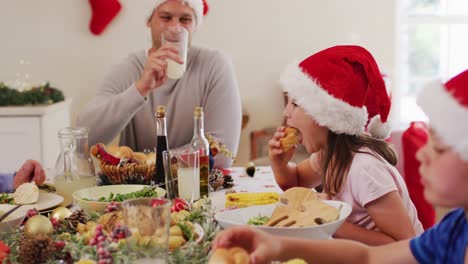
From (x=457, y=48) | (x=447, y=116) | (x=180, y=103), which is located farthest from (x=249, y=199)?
(x=457, y=48)

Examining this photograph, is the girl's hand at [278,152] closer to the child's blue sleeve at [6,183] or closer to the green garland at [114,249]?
the green garland at [114,249]

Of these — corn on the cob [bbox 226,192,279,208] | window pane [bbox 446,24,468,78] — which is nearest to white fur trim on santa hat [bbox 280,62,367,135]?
corn on the cob [bbox 226,192,279,208]

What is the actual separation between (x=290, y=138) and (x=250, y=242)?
0.80m

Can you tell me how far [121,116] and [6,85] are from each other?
5.93ft

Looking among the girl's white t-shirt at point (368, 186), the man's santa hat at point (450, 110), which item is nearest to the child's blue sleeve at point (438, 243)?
the man's santa hat at point (450, 110)

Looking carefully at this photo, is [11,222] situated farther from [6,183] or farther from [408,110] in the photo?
[408,110]

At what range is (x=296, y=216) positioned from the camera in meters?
1.25

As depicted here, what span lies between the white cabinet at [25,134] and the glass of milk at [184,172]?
227 centimetres

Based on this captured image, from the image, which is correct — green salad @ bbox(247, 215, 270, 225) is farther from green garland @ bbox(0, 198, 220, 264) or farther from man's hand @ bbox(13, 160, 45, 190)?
man's hand @ bbox(13, 160, 45, 190)

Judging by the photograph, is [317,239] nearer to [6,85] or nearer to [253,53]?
[6,85]

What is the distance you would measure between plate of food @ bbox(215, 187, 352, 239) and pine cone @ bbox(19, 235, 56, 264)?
32 cm

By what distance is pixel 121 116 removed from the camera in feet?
7.85

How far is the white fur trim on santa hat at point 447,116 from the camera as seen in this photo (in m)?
0.92

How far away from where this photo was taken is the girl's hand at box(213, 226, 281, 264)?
3.24 ft
